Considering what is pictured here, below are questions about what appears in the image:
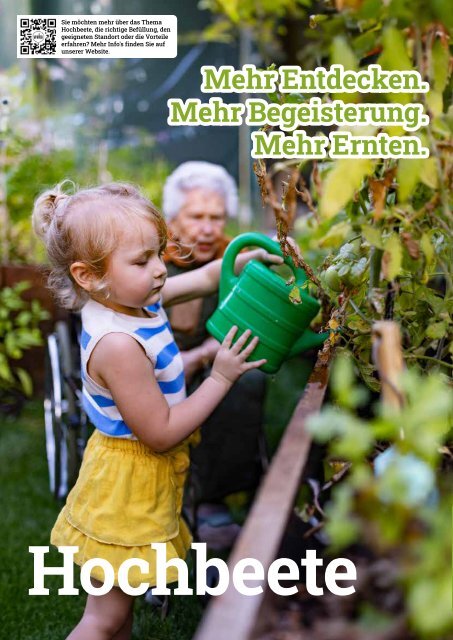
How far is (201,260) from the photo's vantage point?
2.86m

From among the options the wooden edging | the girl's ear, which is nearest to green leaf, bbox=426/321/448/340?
Answer: the wooden edging

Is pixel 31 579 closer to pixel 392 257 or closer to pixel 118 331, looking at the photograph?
pixel 118 331

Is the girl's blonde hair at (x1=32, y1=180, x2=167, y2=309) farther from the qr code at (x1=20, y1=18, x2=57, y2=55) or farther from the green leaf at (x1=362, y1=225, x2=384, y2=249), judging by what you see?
the green leaf at (x1=362, y1=225, x2=384, y2=249)

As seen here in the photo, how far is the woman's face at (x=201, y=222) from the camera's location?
2887mm

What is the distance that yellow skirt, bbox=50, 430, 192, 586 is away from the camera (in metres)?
1.63

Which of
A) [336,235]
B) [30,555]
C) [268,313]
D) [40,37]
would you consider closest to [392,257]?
[336,235]

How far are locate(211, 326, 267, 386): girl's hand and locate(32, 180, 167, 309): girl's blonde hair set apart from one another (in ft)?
0.79

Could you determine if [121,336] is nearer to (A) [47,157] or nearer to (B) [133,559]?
(B) [133,559]

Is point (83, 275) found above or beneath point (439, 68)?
beneath

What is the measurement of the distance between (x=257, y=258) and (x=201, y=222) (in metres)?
1.03

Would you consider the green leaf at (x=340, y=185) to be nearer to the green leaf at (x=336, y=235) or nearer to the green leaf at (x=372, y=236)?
the green leaf at (x=372, y=236)

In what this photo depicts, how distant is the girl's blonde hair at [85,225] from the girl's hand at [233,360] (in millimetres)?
240

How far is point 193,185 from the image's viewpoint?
305 cm

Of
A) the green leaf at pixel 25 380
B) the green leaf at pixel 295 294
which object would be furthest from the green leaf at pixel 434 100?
the green leaf at pixel 25 380
